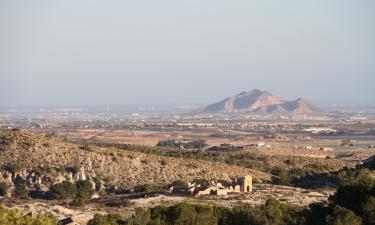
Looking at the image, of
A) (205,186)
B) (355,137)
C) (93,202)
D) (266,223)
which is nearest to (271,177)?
(205,186)

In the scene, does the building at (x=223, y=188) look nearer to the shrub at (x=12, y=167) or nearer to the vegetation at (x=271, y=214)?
the vegetation at (x=271, y=214)

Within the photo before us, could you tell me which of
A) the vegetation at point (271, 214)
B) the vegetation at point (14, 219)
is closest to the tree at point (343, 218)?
the vegetation at point (271, 214)

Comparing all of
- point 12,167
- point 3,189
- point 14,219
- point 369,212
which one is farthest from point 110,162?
point 14,219

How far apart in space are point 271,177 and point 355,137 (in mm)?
76464

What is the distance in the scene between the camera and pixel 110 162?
2381 inches

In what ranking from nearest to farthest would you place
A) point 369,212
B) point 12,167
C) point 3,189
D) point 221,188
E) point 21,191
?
point 369,212
point 221,188
point 3,189
point 21,191
point 12,167

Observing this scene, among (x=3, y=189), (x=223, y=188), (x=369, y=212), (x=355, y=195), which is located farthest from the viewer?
(x=3, y=189)

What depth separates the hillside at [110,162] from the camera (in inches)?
2265

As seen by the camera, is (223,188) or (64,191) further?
(64,191)

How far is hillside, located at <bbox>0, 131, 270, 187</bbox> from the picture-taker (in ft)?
189

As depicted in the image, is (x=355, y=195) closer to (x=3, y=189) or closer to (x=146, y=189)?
(x=146, y=189)

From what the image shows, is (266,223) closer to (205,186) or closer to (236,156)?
(205,186)

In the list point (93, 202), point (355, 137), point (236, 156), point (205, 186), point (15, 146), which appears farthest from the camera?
point (355, 137)

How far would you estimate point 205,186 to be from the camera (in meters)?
45.3
